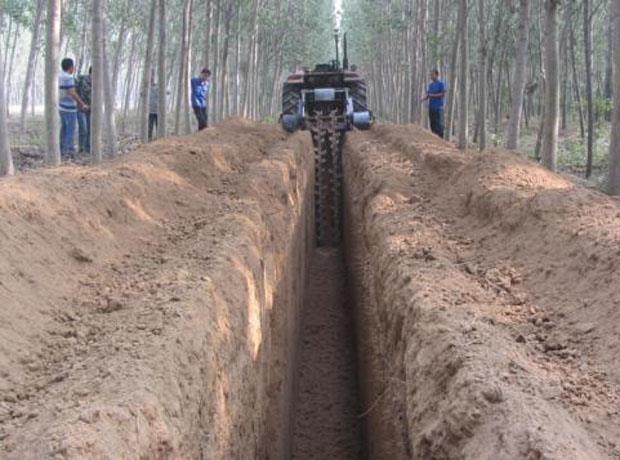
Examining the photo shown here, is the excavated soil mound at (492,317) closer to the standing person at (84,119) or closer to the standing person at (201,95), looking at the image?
the standing person at (84,119)

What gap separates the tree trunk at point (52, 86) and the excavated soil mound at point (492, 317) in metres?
4.71

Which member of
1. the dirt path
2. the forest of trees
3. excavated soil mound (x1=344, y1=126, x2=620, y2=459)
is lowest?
the dirt path

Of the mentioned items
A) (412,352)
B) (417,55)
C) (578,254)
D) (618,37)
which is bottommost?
(412,352)

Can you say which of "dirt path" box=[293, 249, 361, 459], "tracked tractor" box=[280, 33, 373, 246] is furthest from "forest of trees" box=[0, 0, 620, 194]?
"dirt path" box=[293, 249, 361, 459]

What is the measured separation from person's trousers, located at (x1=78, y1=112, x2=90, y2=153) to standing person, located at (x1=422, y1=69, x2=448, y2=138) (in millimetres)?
8688

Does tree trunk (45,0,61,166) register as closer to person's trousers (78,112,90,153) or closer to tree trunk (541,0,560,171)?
person's trousers (78,112,90,153)

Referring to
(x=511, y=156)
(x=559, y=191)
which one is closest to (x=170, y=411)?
(x=559, y=191)

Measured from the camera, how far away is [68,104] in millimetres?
15469

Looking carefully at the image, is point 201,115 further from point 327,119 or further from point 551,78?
point 551,78

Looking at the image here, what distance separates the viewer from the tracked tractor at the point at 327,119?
53.2ft

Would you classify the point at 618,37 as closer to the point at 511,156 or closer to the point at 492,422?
the point at 511,156

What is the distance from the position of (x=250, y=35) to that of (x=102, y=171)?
21959 millimetres

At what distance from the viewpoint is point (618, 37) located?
8.91 meters

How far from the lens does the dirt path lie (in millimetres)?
8359
